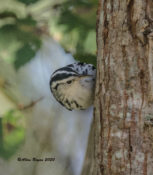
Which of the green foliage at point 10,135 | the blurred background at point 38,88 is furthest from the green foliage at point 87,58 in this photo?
the green foliage at point 10,135

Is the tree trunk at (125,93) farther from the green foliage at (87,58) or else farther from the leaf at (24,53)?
the leaf at (24,53)

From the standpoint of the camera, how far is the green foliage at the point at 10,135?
1.94m

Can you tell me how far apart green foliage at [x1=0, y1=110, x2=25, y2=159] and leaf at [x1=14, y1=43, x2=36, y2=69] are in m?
0.38

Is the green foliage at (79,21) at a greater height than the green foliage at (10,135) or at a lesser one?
greater

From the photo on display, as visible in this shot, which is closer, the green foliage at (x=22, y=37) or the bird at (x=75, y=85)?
the bird at (x=75, y=85)

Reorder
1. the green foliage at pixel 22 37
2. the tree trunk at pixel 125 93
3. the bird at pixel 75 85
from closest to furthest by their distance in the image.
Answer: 1. the tree trunk at pixel 125 93
2. the bird at pixel 75 85
3. the green foliage at pixel 22 37

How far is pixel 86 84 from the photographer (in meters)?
1.42

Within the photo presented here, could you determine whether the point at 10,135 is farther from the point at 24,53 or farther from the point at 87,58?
the point at 87,58

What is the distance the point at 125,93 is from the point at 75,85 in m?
0.47

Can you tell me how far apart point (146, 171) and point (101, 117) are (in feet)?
0.69

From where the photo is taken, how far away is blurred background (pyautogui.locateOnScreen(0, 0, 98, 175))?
1.80 meters

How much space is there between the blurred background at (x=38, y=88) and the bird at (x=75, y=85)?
0.23 ft

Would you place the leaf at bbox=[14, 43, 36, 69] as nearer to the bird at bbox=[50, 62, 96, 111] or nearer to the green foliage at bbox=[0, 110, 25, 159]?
the bird at bbox=[50, 62, 96, 111]

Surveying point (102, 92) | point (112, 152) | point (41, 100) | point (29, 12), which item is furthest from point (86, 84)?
point (41, 100)
